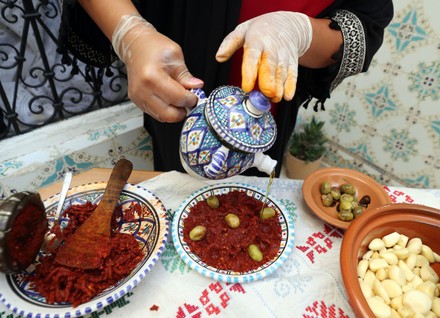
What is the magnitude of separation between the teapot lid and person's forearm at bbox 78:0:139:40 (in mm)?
401

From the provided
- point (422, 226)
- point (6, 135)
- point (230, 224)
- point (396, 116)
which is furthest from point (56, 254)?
point (396, 116)

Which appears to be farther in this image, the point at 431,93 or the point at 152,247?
the point at 431,93

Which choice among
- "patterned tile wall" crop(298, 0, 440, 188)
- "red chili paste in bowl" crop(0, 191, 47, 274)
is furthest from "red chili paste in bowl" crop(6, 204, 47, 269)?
"patterned tile wall" crop(298, 0, 440, 188)

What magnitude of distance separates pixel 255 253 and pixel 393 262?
29 centimetres

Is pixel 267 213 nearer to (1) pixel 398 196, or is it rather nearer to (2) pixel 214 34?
(1) pixel 398 196

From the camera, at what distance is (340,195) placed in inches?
35.9

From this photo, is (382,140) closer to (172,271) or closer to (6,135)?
(172,271)

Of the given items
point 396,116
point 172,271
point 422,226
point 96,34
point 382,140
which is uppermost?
point 96,34

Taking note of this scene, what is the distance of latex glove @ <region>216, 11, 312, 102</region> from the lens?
642 mm

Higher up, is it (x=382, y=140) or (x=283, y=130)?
(x=283, y=130)

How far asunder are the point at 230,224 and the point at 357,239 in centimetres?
28

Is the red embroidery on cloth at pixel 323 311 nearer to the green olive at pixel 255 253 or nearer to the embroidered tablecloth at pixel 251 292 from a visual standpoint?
the embroidered tablecloth at pixel 251 292

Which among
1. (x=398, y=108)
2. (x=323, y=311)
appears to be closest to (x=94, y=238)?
(x=323, y=311)

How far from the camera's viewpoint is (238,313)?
66 cm
